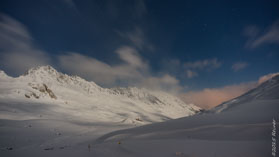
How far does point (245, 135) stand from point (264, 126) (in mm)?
619

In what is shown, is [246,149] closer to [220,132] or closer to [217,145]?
[217,145]

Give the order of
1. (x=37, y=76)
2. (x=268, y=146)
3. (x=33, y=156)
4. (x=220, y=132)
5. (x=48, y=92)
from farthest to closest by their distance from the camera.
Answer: (x=37, y=76), (x=48, y=92), (x=220, y=132), (x=33, y=156), (x=268, y=146)

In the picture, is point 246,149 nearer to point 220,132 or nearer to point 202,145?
point 202,145

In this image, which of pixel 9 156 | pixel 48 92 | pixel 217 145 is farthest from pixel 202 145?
pixel 48 92

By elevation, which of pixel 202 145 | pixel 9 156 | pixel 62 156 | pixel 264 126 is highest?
pixel 264 126

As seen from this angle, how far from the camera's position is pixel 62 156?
141 inches

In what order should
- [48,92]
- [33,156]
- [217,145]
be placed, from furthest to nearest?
[48,92] → [33,156] → [217,145]

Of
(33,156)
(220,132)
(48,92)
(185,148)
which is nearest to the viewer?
(185,148)

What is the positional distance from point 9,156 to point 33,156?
871 mm

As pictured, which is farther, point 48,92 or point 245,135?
point 48,92

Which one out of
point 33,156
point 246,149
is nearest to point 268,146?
point 246,149

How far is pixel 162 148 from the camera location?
3.80 meters

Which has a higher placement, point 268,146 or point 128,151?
point 268,146

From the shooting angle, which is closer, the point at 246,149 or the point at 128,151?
the point at 246,149
